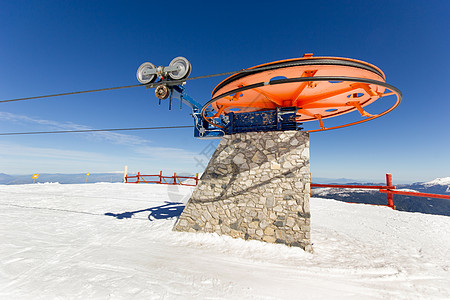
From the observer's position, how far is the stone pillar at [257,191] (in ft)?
16.2

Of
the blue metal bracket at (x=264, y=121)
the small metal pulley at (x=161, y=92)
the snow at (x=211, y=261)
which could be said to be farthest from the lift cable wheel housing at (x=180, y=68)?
the snow at (x=211, y=261)

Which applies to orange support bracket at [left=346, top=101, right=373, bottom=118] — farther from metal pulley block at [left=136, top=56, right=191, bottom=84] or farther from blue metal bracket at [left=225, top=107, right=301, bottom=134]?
metal pulley block at [left=136, top=56, right=191, bottom=84]

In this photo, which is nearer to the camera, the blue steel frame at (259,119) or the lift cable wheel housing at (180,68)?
the lift cable wheel housing at (180,68)

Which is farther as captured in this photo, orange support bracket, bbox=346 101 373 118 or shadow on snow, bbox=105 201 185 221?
shadow on snow, bbox=105 201 185 221

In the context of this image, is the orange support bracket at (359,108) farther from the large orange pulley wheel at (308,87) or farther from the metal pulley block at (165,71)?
the metal pulley block at (165,71)

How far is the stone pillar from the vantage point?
4926 millimetres

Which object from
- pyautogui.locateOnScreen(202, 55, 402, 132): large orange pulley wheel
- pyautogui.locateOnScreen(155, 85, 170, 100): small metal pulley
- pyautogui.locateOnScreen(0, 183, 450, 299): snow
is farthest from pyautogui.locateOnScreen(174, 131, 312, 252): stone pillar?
pyautogui.locateOnScreen(155, 85, 170, 100): small metal pulley

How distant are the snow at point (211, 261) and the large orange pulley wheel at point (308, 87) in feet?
11.4

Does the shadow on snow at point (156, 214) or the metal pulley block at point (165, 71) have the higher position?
the metal pulley block at point (165, 71)

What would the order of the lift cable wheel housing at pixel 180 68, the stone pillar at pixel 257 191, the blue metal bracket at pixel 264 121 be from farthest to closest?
the blue metal bracket at pixel 264 121, the stone pillar at pixel 257 191, the lift cable wheel housing at pixel 180 68

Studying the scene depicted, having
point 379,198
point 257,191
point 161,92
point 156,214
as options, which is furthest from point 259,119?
point 379,198

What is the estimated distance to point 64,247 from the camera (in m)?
4.71

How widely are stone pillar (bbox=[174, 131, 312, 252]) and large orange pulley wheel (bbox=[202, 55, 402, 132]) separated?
1107 mm

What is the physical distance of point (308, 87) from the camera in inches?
178
